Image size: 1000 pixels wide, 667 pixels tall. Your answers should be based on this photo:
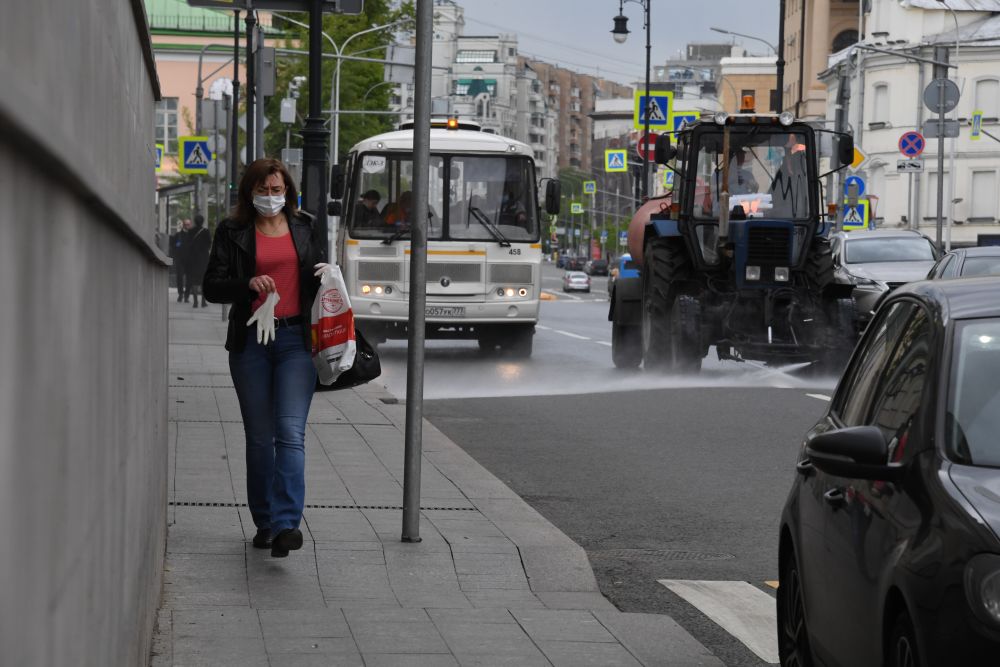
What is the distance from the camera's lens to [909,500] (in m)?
4.34

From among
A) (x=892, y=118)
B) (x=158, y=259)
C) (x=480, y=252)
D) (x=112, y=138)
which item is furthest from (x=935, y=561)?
(x=892, y=118)

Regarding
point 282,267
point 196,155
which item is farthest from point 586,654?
point 196,155

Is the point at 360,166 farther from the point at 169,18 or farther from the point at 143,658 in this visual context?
the point at 169,18

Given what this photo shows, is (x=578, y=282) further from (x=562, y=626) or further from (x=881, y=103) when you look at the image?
(x=562, y=626)

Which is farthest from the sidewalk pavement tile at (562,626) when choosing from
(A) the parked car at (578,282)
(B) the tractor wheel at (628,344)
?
(A) the parked car at (578,282)

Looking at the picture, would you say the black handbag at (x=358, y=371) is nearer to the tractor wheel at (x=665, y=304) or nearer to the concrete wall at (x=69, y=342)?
the concrete wall at (x=69, y=342)

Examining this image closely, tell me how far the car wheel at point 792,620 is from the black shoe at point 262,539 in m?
2.59

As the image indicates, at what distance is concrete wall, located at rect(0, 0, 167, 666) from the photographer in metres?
1.86

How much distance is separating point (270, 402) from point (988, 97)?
77.6m

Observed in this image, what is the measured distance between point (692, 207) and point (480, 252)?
15.8 feet

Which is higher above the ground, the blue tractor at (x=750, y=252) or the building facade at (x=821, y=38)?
the building facade at (x=821, y=38)

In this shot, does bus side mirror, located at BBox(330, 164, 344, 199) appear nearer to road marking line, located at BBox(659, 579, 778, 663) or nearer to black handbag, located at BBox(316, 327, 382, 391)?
black handbag, located at BBox(316, 327, 382, 391)

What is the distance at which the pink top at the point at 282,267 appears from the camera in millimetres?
7816

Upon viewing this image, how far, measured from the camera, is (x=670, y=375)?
72.0ft
